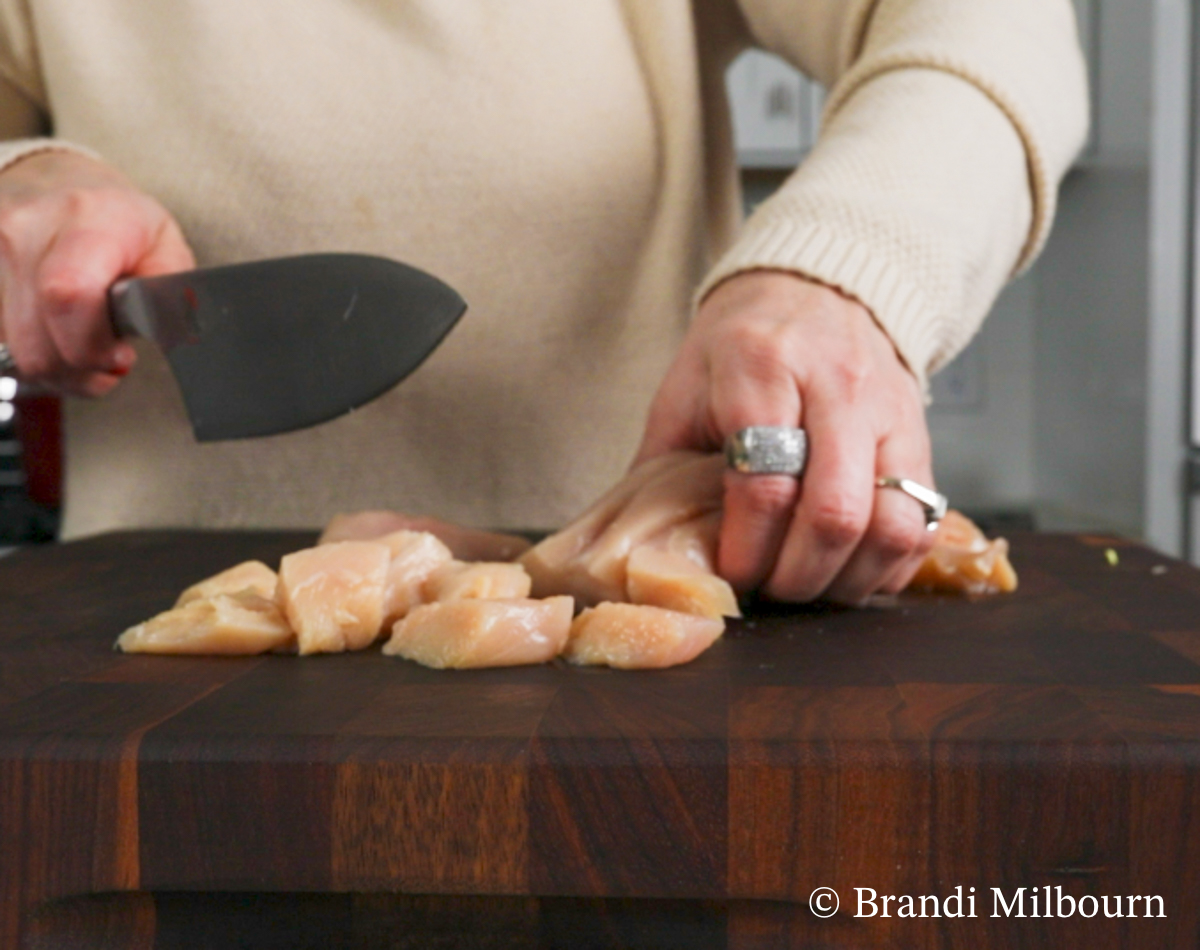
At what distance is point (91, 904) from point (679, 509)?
522 mm

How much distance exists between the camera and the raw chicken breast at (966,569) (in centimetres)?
101

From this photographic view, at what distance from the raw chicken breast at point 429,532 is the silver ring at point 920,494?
14.1 inches

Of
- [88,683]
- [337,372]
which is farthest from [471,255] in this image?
[88,683]

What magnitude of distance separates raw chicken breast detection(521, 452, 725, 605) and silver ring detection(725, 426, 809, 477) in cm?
10

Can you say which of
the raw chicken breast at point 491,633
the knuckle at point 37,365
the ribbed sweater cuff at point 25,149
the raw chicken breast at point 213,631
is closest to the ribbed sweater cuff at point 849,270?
the raw chicken breast at point 491,633

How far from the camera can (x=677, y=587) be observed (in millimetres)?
876

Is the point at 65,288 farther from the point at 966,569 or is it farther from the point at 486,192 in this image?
the point at 966,569

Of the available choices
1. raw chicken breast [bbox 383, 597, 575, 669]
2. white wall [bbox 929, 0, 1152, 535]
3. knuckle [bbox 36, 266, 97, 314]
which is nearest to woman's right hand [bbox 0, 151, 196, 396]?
knuckle [bbox 36, 266, 97, 314]

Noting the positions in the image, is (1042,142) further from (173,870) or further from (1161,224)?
(1161,224)

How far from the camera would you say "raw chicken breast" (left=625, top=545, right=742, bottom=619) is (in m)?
0.87

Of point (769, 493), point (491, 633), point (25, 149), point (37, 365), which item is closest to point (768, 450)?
point (769, 493)

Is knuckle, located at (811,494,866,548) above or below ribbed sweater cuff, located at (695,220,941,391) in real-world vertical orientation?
A: below

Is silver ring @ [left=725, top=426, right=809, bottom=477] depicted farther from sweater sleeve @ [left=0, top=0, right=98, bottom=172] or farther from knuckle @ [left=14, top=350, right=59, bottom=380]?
sweater sleeve @ [left=0, top=0, right=98, bottom=172]

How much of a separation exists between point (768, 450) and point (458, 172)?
2.22 feet
